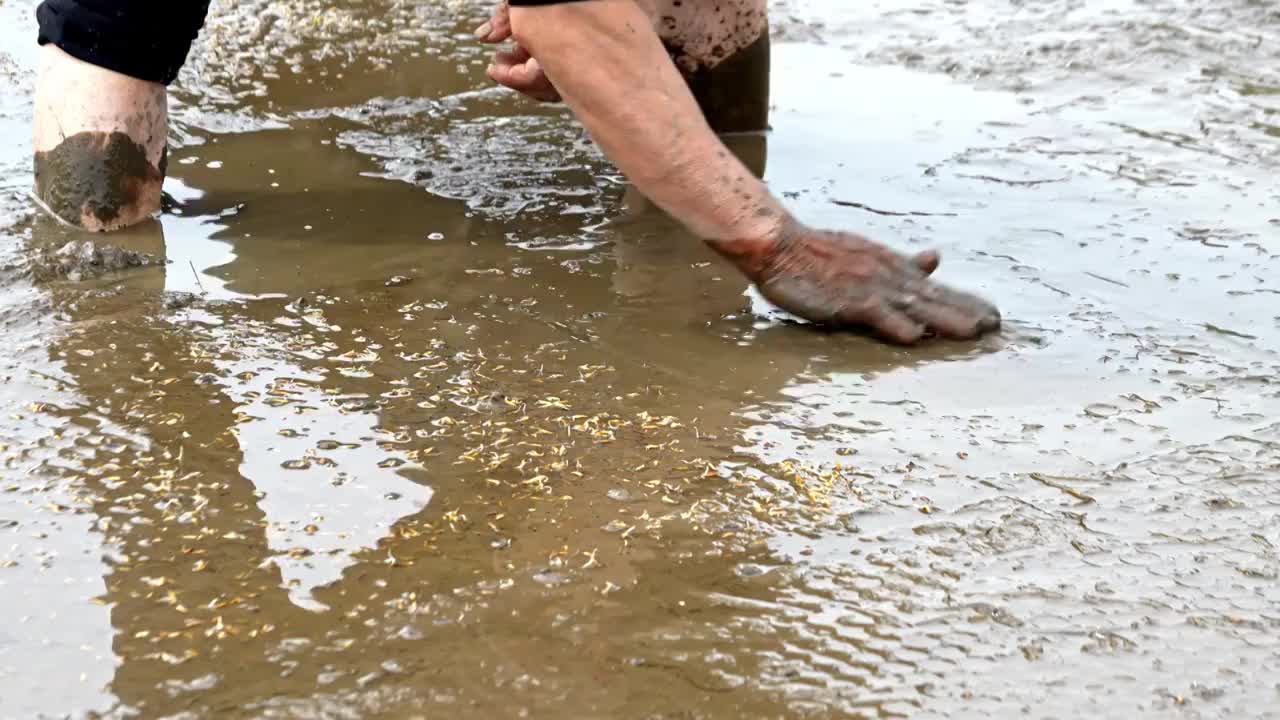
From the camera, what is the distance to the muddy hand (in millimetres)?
2303

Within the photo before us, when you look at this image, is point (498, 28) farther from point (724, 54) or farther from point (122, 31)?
point (122, 31)

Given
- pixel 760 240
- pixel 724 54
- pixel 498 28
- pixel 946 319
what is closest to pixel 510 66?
pixel 498 28

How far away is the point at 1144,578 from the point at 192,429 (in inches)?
50.6

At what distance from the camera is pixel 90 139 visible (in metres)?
2.72

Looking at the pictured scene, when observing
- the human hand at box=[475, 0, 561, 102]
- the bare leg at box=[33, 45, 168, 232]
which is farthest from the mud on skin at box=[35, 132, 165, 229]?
the human hand at box=[475, 0, 561, 102]

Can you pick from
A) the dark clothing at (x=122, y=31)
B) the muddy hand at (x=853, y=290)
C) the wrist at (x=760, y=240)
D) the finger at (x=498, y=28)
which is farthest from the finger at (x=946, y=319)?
the dark clothing at (x=122, y=31)

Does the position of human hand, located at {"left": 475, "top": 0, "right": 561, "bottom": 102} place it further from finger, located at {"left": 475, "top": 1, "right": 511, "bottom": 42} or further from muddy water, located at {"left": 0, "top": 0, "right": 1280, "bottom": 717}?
muddy water, located at {"left": 0, "top": 0, "right": 1280, "bottom": 717}

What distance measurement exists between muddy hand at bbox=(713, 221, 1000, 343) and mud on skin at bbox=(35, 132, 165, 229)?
4.00 feet

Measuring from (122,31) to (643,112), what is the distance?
111cm

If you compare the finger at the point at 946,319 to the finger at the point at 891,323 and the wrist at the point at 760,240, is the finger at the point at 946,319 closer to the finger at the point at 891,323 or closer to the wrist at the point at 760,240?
the finger at the point at 891,323

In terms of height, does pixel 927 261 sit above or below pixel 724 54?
below

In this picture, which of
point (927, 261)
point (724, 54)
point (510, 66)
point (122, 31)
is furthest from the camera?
point (724, 54)

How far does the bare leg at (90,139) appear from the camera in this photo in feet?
8.92

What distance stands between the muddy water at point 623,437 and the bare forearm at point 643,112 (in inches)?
8.0
